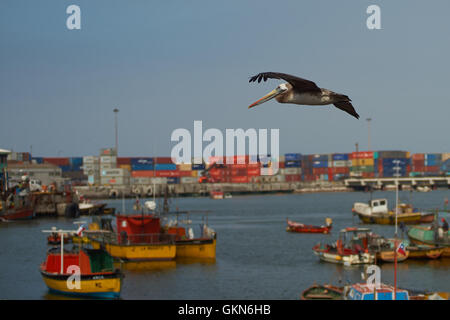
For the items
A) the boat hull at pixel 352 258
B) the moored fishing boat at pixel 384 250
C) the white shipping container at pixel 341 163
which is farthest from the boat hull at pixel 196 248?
the white shipping container at pixel 341 163

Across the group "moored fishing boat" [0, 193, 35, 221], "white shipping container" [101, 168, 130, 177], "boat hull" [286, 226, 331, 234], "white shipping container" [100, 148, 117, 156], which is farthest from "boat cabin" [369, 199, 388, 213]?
"white shipping container" [100, 148, 117, 156]

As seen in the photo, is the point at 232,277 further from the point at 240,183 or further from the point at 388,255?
the point at 240,183

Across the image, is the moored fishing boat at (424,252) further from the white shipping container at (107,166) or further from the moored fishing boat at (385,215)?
the white shipping container at (107,166)

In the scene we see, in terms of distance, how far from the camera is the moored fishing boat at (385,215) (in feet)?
234

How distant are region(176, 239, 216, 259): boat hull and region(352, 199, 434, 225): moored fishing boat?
102 ft

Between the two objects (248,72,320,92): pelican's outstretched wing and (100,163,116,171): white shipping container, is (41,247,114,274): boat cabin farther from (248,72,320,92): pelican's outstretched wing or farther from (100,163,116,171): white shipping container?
(100,163,116,171): white shipping container

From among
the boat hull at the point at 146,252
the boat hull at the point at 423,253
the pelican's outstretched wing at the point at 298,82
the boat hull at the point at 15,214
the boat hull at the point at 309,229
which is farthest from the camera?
the boat hull at the point at 15,214

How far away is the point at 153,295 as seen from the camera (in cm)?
3234

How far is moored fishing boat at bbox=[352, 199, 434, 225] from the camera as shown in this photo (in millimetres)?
71438

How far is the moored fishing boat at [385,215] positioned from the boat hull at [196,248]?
102 ft

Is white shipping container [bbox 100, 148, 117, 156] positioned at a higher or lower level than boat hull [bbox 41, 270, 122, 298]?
higher

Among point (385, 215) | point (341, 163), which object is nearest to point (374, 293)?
point (385, 215)

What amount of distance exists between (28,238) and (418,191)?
150 m
